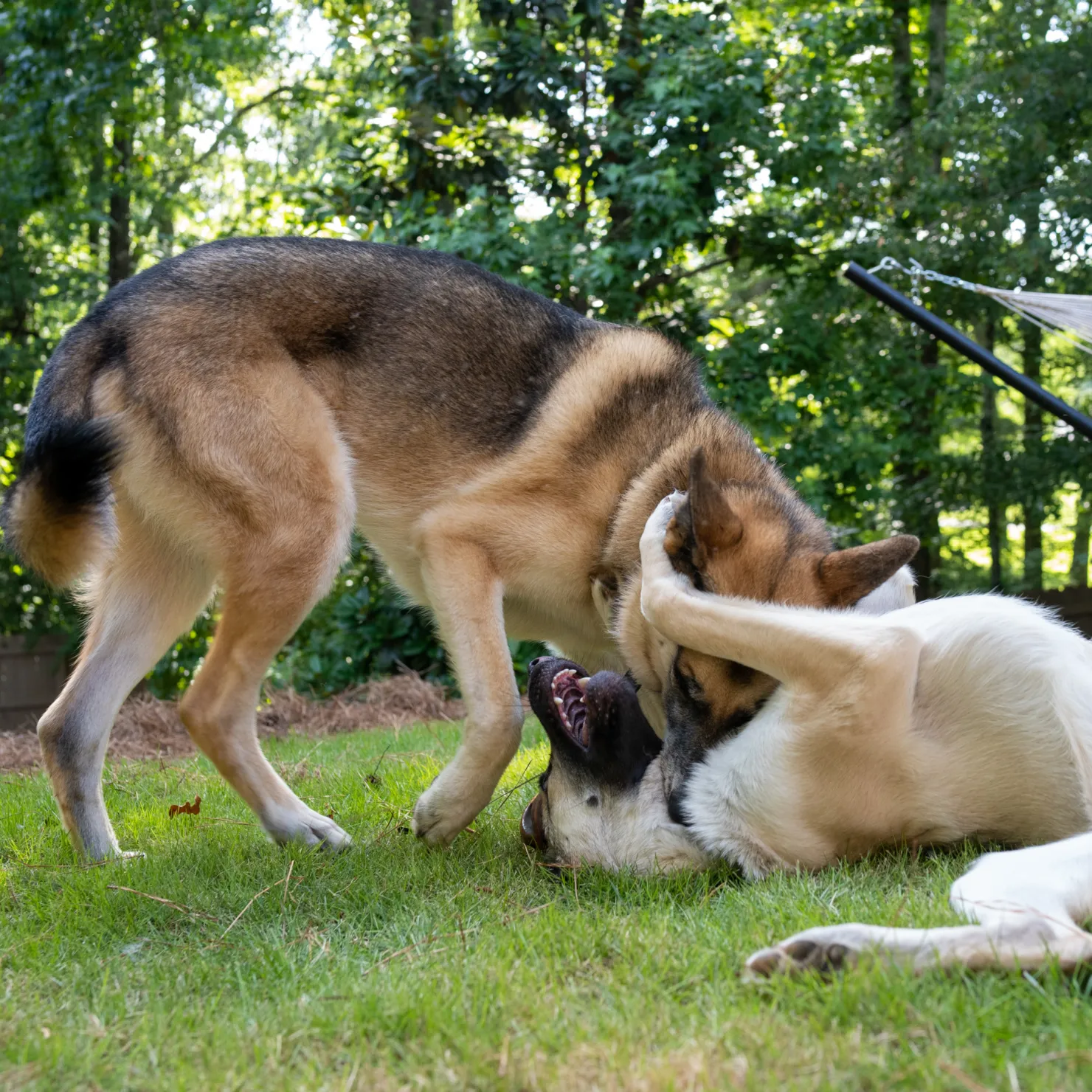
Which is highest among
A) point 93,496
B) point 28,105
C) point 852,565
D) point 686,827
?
point 28,105

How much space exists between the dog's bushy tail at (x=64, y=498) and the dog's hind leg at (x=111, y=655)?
0.98 feet

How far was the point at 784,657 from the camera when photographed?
2.99 meters

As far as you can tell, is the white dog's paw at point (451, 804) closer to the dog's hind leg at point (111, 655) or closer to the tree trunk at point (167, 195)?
the dog's hind leg at point (111, 655)

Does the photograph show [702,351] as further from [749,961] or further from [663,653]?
[749,961]

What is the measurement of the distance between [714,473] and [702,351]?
578 centimetres

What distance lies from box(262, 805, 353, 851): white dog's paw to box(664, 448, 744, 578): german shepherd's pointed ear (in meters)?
1.44

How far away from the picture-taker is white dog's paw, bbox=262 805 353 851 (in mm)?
3650

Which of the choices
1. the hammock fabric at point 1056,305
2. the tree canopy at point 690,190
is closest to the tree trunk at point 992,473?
the tree canopy at point 690,190

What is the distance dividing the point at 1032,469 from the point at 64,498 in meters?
9.42

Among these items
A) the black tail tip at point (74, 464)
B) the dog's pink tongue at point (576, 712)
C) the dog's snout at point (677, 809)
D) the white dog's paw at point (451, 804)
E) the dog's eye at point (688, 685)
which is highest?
the black tail tip at point (74, 464)

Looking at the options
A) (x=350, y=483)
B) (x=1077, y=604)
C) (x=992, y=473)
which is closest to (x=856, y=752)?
(x=350, y=483)

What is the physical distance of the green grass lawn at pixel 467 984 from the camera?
1.78 metres

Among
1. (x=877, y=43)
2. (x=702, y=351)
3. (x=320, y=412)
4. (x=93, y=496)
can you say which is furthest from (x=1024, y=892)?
(x=877, y=43)

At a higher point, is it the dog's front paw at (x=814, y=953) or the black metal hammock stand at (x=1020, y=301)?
the black metal hammock stand at (x=1020, y=301)
